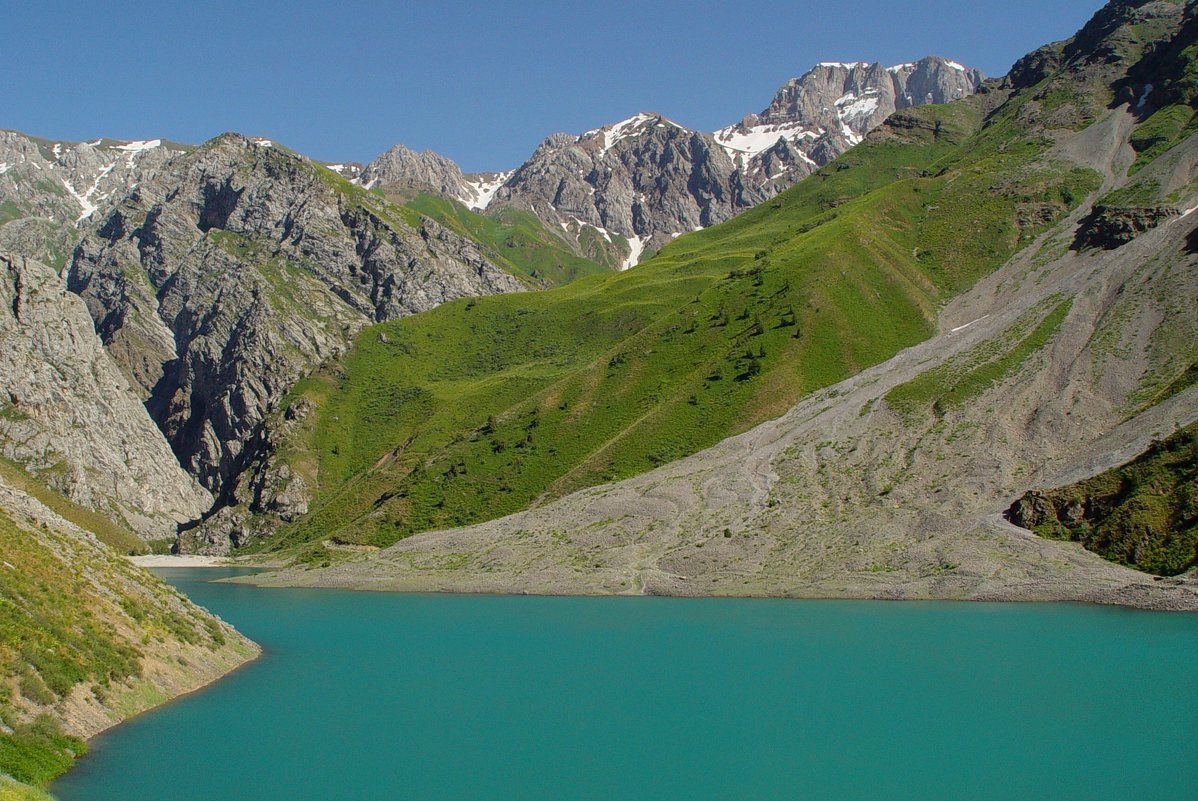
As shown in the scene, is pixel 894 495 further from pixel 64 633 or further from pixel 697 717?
pixel 64 633

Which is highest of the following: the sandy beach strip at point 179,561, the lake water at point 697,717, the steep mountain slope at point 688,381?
the steep mountain slope at point 688,381

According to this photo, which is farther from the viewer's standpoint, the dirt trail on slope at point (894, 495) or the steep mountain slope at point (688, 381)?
the steep mountain slope at point (688, 381)

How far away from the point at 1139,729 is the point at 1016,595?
44.0 meters

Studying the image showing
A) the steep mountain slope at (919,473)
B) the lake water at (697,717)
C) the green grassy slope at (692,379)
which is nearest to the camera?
the lake water at (697,717)

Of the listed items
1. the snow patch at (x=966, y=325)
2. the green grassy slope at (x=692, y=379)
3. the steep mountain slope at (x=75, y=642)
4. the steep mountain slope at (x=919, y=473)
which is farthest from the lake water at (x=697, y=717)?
the snow patch at (x=966, y=325)

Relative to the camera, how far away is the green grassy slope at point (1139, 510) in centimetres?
8256

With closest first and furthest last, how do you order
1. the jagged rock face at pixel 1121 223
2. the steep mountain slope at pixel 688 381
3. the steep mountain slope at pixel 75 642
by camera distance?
the steep mountain slope at pixel 75 642, the steep mountain slope at pixel 688 381, the jagged rock face at pixel 1121 223

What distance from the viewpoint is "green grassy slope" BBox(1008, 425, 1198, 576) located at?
82.6m

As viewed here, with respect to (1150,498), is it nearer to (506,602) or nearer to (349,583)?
(506,602)

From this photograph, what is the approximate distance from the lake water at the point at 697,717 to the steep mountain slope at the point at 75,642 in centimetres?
159

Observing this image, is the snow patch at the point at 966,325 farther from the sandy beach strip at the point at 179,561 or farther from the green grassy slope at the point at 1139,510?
the sandy beach strip at the point at 179,561

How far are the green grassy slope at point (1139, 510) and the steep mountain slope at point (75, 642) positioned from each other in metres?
76.9

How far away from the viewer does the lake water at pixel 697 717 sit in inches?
1387

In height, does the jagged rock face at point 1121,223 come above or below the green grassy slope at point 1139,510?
above
